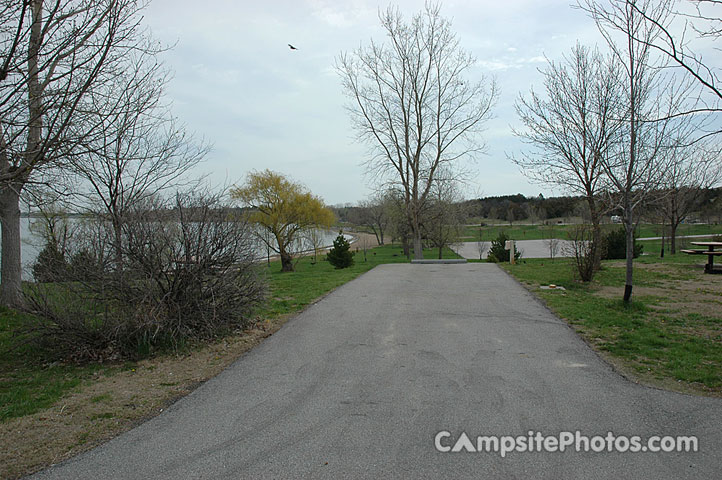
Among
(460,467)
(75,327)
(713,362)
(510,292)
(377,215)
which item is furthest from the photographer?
(377,215)

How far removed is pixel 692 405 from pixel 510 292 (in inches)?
265

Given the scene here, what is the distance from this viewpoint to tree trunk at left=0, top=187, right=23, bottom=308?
890 centimetres

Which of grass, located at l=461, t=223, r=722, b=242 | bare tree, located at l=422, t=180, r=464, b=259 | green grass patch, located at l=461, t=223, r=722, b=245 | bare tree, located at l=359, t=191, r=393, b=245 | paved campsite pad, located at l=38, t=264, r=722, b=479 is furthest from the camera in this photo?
bare tree, located at l=359, t=191, r=393, b=245

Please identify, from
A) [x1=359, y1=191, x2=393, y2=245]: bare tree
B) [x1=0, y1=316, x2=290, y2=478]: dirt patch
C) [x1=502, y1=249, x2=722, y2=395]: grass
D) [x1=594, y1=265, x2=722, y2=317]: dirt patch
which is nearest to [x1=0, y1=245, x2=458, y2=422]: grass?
[x1=0, y1=316, x2=290, y2=478]: dirt patch

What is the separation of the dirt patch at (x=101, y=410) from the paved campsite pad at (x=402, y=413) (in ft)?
0.68

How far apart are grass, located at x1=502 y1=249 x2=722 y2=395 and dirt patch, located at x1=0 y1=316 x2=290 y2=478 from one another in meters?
5.04

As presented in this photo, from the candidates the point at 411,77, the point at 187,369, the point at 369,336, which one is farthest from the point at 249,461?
the point at 411,77

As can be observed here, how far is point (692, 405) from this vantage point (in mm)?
4074

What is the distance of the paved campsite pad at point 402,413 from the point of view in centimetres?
312

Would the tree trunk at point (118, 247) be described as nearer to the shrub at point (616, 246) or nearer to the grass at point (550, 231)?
the shrub at point (616, 246)

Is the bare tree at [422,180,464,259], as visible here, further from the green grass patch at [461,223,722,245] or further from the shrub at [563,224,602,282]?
the shrub at [563,224,602,282]

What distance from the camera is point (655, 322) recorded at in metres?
A: 7.36

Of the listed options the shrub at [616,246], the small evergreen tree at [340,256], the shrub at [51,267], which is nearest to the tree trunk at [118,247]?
the shrub at [51,267]

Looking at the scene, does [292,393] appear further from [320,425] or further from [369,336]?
[369,336]
